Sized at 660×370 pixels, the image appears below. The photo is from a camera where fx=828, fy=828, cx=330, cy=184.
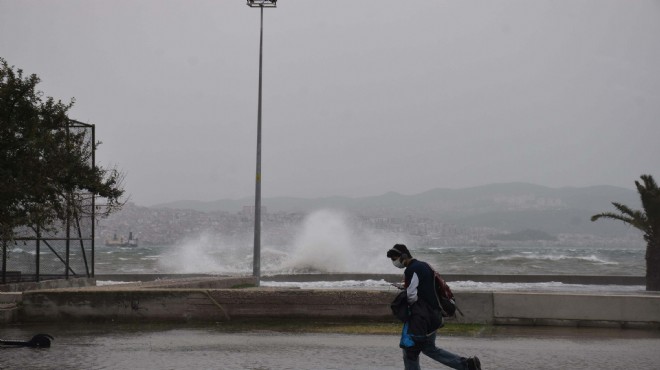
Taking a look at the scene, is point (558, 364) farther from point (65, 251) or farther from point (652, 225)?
point (652, 225)

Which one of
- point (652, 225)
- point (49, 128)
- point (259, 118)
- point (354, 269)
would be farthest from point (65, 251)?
point (354, 269)

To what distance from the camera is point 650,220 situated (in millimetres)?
34375

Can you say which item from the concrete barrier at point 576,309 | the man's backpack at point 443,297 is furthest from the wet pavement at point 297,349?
the man's backpack at point 443,297

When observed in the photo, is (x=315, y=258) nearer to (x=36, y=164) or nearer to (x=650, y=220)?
(x=650, y=220)

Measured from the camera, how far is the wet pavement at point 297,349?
1020 centimetres

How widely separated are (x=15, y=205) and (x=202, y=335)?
15.6 feet

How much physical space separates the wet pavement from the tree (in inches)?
92.5

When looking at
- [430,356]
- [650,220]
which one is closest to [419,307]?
[430,356]

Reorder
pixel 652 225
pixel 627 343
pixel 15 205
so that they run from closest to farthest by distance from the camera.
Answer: pixel 627 343, pixel 15 205, pixel 652 225

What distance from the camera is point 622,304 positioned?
13.8 metres

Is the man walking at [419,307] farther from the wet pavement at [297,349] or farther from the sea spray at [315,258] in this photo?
the sea spray at [315,258]

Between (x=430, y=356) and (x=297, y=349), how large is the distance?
11.4 ft

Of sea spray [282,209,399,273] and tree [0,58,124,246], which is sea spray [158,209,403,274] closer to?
sea spray [282,209,399,273]

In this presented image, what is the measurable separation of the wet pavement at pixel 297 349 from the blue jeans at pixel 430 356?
5.36 ft
